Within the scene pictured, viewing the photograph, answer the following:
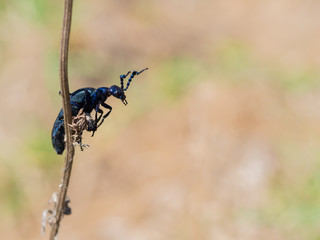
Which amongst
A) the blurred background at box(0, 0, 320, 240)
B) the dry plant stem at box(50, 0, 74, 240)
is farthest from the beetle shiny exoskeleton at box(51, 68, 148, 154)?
the blurred background at box(0, 0, 320, 240)

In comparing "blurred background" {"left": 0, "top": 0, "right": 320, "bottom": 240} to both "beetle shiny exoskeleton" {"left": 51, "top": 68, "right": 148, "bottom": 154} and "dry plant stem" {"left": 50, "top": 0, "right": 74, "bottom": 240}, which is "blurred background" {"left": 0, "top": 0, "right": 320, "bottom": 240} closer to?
"beetle shiny exoskeleton" {"left": 51, "top": 68, "right": 148, "bottom": 154}

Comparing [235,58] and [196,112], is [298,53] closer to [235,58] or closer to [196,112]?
[235,58]

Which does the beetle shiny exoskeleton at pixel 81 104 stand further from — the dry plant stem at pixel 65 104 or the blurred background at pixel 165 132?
the blurred background at pixel 165 132

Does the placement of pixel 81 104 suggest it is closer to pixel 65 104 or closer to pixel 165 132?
pixel 65 104

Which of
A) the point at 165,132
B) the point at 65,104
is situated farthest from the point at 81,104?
the point at 165,132

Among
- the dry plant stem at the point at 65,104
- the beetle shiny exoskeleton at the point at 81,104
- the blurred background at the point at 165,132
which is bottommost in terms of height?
the dry plant stem at the point at 65,104

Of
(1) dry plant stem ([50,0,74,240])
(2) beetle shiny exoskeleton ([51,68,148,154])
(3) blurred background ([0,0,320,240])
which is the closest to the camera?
(1) dry plant stem ([50,0,74,240])

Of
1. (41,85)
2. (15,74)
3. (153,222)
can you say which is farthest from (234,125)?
(15,74)

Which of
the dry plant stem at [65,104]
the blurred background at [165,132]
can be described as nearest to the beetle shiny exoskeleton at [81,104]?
the dry plant stem at [65,104]
